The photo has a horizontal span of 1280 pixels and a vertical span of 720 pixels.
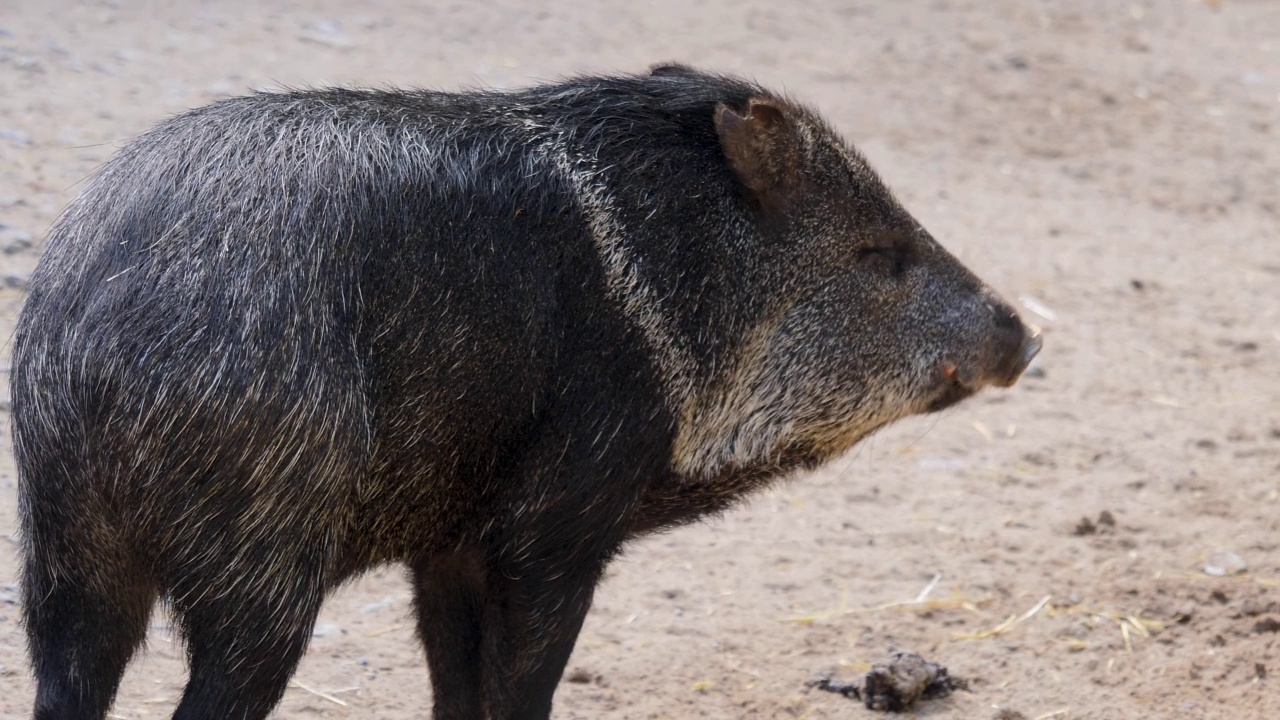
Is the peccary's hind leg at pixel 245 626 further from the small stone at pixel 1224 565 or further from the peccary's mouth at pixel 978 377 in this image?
the small stone at pixel 1224 565

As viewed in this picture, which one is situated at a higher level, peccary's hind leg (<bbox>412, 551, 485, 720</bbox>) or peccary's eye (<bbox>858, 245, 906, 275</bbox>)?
peccary's eye (<bbox>858, 245, 906, 275</bbox>)

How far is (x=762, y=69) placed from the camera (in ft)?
37.3

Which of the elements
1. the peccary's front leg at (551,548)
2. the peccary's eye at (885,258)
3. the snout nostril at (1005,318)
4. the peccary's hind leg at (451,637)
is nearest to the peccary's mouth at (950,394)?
the snout nostril at (1005,318)

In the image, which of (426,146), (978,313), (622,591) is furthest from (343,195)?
(622,591)

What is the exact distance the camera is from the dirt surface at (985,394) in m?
5.27

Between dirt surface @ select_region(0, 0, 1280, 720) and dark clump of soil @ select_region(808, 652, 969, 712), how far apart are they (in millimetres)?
71

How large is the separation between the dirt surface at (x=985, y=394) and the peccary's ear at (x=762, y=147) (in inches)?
65.3

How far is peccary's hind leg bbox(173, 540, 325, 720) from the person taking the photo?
340 cm

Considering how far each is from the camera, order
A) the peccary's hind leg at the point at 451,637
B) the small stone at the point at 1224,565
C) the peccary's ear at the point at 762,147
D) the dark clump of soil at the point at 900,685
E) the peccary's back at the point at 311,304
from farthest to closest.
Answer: the small stone at the point at 1224,565
the dark clump of soil at the point at 900,685
the peccary's hind leg at the point at 451,637
the peccary's ear at the point at 762,147
the peccary's back at the point at 311,304

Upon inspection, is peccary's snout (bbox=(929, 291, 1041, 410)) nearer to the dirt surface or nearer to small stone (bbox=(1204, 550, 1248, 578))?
the dirt surface

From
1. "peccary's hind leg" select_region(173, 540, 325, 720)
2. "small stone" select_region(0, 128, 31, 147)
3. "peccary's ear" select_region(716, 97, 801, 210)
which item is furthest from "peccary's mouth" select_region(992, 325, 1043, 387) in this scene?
"small stone" select_region(0, 128, 31, 147)

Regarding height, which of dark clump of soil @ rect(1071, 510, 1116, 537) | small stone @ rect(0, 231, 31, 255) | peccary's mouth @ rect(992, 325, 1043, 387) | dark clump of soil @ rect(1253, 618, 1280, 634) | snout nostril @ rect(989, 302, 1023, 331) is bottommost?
dark clump of soil @ rect(1071, 510, 1116, 537)

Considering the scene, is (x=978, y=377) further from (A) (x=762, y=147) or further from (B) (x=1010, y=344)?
(A) (x=762, y=147)

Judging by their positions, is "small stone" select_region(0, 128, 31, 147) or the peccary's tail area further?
"small stone" select_region(0, 128, 31, 147)
